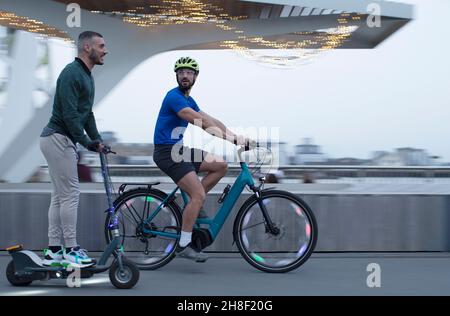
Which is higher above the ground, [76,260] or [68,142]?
[68,142]

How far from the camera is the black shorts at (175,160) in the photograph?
606 centimetres

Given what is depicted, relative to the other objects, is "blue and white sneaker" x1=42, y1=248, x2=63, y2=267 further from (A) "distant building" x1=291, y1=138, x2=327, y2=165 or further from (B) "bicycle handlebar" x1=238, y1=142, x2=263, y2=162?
(A) "distant building" x1=291, y1=138, x2=327, y2=165

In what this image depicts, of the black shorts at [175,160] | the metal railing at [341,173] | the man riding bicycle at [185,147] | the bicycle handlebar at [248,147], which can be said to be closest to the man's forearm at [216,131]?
the man riding bicycle at [185,147]

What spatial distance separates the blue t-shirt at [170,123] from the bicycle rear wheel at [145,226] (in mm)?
514

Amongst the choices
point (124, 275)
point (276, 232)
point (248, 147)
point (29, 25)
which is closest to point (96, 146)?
point (124, 275)

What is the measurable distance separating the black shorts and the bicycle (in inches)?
8.4

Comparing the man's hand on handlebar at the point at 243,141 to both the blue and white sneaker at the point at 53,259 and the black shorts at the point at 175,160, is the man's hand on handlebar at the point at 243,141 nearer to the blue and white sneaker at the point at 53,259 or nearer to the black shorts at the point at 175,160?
the black shorts at the point at 175,160

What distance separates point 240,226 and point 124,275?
1247 mm

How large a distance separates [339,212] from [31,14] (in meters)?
12.5

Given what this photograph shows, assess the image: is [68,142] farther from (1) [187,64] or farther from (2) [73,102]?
(1) [187,64]

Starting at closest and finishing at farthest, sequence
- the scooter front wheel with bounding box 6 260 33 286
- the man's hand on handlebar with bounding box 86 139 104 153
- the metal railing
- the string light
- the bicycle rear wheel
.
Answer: the man's hand on handlebar with bounding box 86 139 104 153
the scooter front wheel with bounding box 6 260 33 286
the bicycle rear wheel
the string light
the metal railing

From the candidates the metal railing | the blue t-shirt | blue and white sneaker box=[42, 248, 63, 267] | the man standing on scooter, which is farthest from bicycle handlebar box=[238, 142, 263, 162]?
the metal railing

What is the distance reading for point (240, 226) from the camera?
20.2 feet

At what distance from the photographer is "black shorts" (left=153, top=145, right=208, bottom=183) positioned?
6059mm
